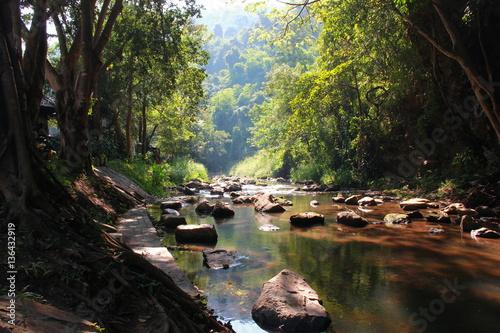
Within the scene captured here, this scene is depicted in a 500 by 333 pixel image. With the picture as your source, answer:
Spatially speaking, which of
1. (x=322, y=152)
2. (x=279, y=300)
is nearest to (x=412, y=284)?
(x=279, y=300)

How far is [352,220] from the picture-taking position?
10664 mm

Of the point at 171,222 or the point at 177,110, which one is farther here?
the point at 177,110

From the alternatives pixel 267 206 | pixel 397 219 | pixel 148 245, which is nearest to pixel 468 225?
pixel 397 219

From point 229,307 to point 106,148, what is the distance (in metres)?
17.0

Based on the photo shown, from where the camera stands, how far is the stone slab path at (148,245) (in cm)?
492

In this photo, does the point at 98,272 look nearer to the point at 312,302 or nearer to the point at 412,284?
the point at 312,302

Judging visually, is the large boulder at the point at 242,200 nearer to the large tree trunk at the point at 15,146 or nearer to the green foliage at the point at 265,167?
the large tree trunk at the point at 15,146

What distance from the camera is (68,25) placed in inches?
488

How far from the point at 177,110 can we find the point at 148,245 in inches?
926

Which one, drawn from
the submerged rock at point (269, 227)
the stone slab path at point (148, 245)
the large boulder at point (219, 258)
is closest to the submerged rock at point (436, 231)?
the submerged rock at point (269, 227)

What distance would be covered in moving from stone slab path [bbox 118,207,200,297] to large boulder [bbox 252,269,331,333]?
2.97 ft

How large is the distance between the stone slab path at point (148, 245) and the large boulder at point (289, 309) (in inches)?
35.6

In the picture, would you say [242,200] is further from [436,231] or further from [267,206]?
[436,231]

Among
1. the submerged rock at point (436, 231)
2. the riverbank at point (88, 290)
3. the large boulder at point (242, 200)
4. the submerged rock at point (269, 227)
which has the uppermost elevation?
the riverbank at point (88, 290)
